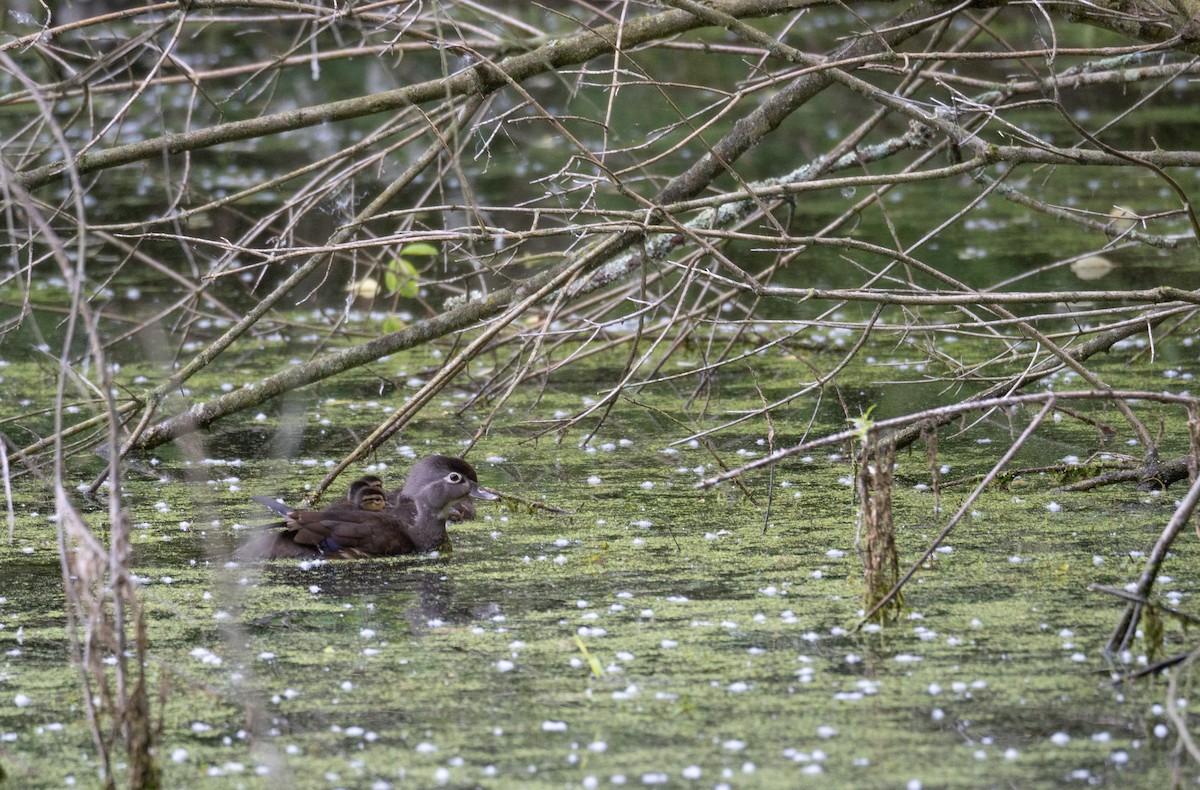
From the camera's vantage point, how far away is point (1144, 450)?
635cm

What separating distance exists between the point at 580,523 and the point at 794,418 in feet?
6.69

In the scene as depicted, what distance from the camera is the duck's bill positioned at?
6.08m

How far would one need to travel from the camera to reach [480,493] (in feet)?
20.0

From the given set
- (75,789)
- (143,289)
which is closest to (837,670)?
(75,789)

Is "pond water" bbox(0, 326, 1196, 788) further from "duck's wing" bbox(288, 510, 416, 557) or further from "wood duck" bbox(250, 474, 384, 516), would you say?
"wood duck" bbox(250, 474, 384, 516)

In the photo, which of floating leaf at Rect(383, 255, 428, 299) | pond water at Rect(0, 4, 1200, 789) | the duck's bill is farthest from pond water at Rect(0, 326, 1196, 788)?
floating leaf at Rect(383, 255, 428, 299)

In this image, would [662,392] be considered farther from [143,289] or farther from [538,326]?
[143,289]

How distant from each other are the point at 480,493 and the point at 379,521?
0.46m

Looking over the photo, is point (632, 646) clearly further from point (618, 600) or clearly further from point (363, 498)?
point (363, 498)

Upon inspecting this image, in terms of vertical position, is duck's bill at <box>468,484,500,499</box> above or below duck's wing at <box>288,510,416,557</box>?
above

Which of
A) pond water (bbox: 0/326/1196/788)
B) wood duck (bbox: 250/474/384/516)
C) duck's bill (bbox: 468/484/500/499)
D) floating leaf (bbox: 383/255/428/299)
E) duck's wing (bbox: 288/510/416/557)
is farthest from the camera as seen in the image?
floating leaf (bbox: 383/255/428/299)

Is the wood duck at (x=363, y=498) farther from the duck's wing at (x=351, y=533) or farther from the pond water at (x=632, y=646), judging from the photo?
the pond water at (x=632, y=646)

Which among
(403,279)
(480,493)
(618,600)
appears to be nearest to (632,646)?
(618,600)

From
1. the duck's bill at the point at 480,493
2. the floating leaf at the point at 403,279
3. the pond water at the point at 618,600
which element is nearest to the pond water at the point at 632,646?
the pond water at the point at 618,600
